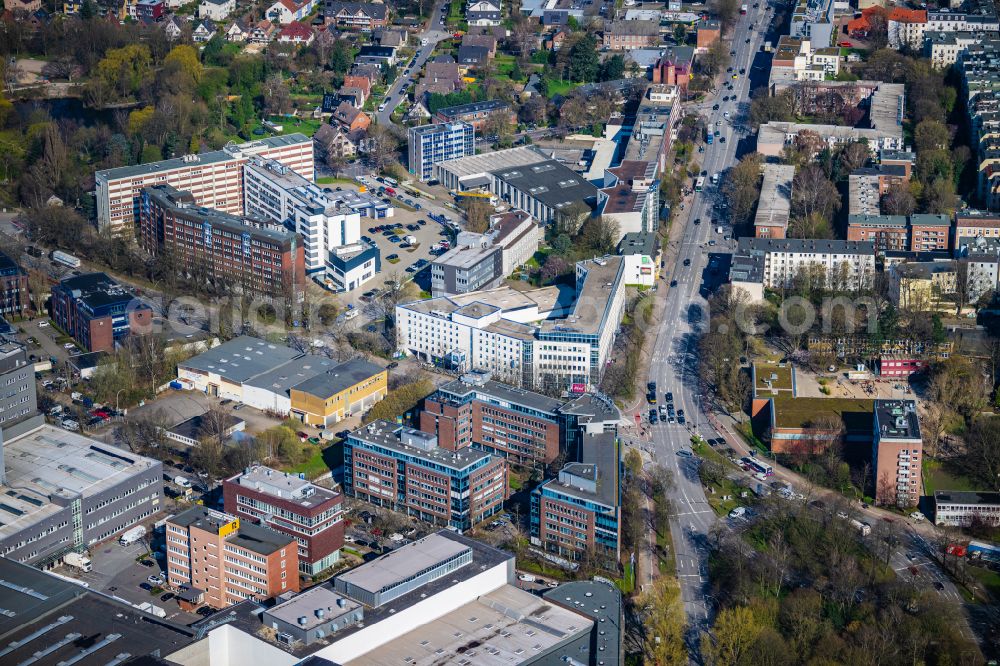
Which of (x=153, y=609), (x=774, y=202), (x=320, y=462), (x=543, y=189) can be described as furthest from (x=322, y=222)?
(x=153, y=609)

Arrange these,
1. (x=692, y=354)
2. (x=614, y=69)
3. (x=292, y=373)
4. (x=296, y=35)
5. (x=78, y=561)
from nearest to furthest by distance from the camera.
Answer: (x=78, y=561) < (x=292, y=373) < (x=692, y=354) < (x=614, y=69) < (x=296, y=35)

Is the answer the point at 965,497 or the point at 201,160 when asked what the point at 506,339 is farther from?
the point at 201,160

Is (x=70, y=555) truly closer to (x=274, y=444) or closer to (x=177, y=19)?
(x=274, y=444)

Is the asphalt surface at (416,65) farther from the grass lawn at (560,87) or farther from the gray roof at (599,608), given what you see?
the gray roof at (599,608)

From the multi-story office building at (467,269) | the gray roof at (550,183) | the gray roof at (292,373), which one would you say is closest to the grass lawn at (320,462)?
the gray roof at (292,373)

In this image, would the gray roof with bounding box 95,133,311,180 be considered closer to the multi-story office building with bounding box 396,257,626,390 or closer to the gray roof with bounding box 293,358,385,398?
the multi-story office building with bounding box 396,257,626,390

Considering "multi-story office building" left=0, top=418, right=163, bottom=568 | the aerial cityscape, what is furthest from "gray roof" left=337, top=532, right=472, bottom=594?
"multi-story office building" left=0, top=418, right=163, bottom=568
